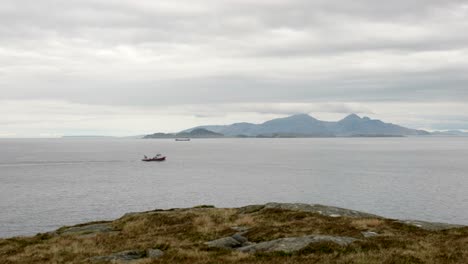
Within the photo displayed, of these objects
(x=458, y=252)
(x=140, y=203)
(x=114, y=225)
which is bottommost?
(x=140, y=203)

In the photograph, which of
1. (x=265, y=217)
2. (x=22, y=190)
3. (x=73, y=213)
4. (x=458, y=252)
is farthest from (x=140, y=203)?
(x=458, y=252)

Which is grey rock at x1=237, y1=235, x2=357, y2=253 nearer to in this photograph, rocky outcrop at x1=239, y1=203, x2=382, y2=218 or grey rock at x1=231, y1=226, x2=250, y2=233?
grey rock at x1=231, y1=226, x2=250, y2=233

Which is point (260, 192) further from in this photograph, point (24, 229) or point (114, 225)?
point (114, 225)

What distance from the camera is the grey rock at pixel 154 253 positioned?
23031 mm

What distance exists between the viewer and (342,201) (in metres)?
108

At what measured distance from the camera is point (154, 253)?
23531 millimetres

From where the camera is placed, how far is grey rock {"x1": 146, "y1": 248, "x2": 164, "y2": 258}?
23031 millimetres

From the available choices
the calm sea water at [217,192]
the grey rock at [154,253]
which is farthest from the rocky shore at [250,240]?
the calm sea water at [217,192]

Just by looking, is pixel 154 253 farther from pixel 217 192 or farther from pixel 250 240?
pixel 217 192

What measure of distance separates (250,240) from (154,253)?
633cm

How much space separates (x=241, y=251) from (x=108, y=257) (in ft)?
22.2

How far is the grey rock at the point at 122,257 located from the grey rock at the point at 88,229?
13.7m

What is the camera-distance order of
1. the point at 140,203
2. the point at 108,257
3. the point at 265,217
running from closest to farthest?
the point at 108,257 → the point at 265,217 → the point at 140,203

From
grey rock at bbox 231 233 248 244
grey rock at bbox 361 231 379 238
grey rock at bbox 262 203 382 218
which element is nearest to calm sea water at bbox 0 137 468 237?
grey rock at bbox 262 203 382 218
